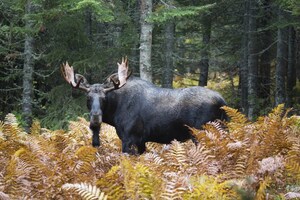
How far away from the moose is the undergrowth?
159 cm

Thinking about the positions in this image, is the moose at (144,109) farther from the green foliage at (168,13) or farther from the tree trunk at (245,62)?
the tree trunk at (245,62)

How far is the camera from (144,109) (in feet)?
30.6

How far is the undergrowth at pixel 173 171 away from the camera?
15.7 feet

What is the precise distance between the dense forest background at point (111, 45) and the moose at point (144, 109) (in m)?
3.84

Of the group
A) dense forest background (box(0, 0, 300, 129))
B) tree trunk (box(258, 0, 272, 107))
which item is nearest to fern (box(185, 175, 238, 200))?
dense forest background (box(0, 0, 300, 129))

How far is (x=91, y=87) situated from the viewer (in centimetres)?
918

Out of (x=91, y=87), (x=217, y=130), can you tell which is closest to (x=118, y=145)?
(x=91, y=87)

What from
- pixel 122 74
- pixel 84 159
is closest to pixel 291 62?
pixel 122 74

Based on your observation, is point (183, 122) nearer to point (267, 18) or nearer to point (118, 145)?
point (118, 145)

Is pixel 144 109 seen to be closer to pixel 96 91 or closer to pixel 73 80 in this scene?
pixel 96 91

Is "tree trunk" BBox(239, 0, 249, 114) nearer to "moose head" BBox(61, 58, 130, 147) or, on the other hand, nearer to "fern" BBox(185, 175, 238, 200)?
"moose head" BBox(61, 58, 130, 147)

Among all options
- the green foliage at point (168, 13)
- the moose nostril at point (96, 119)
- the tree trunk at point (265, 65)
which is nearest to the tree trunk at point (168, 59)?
the tree trunk at point (265, 65)

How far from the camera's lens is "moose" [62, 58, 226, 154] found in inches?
352

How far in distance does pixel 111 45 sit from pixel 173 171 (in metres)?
15.9
